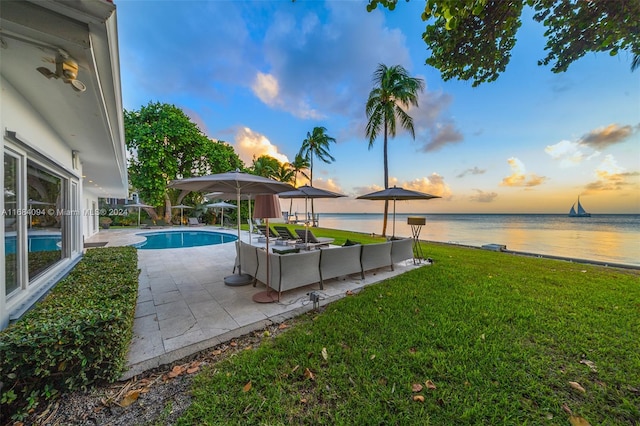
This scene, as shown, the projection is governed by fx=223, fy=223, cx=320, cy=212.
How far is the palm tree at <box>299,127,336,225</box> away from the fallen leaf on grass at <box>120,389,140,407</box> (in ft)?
60.8

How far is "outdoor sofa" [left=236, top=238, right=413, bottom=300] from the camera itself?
4.18 meters

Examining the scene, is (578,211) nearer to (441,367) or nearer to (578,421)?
(578,421)

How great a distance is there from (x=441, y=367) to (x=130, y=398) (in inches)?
118

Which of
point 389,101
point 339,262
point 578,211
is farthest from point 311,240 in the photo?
point 578,211

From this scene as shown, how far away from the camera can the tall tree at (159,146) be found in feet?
53.3

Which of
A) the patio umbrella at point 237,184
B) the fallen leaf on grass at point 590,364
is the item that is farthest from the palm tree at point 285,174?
the fallen leaf on grass at point 590,364

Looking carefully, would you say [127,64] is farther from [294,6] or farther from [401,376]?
[401,376]

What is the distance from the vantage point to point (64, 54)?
1840 mm

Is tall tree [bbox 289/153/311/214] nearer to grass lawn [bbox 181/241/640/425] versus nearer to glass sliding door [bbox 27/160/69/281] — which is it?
glass sliding door [bbox 27/160/69/281]

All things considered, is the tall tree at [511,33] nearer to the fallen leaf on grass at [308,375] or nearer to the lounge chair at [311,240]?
the fallen leaf on grass at [308,375]

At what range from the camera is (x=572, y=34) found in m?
2.82

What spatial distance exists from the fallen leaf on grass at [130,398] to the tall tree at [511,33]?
13.6ft

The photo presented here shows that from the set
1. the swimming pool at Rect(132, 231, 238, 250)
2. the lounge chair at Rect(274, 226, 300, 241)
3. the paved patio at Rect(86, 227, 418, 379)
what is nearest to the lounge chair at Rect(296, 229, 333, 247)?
the lounge chair at Rect(274, 226, 300, 241)

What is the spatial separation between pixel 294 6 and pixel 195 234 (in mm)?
14536
